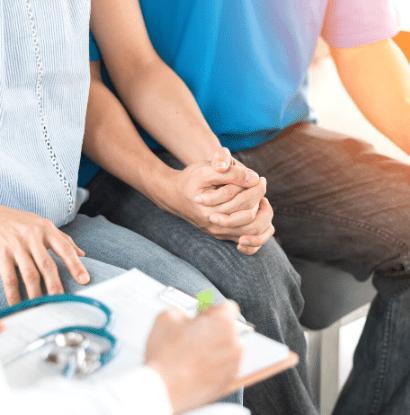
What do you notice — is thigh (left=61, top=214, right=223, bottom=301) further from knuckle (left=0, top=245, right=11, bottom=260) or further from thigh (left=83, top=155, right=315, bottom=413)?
knuckle (left=0, top=245, right=11, bottom=260)

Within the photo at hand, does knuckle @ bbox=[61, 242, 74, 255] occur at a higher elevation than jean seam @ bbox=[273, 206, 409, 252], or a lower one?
higher

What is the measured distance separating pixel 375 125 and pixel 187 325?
811mm

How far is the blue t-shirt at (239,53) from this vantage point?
2.93 feet

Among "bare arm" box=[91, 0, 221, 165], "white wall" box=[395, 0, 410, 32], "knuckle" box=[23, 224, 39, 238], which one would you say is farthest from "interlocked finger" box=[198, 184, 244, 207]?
"white wall" box=[395, 0, 410, 32]

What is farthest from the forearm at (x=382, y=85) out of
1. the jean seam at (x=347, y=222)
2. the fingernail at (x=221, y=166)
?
the fingernail at (x=221, y=166)

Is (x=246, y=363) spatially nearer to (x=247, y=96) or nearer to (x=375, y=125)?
(x=247, y=96)

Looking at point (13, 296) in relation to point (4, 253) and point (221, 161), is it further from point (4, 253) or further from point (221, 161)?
point (221, 161)

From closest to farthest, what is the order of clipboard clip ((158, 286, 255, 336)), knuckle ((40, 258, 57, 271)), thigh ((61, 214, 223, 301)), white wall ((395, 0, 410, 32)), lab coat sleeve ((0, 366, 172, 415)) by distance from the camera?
lab coat sleeve ((0, 366, 172, 415)), clipboard clip ((158, 286, 255, 336)), knuckle ((40, 258, 57, 271)), thigh ((61, 214, 223, 301)), white wall ((395, 0, 410, 32))

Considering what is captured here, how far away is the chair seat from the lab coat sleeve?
2.15 ft

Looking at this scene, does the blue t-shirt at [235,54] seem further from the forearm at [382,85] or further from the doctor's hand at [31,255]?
the doctor's hand at [31,255]

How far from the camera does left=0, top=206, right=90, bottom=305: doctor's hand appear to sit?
524mm

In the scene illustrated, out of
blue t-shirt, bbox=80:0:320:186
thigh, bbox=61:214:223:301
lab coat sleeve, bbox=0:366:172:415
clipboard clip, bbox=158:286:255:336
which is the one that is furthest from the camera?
blue t-shirt, bbox=80:0:320:186

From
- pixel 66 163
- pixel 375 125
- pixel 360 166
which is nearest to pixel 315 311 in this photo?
pixel 360 166

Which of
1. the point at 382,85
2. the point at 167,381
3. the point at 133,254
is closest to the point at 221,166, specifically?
the point at 133,254
